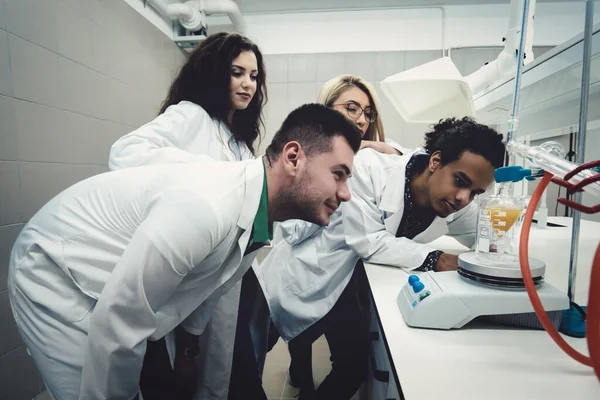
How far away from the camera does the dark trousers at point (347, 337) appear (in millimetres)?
1404

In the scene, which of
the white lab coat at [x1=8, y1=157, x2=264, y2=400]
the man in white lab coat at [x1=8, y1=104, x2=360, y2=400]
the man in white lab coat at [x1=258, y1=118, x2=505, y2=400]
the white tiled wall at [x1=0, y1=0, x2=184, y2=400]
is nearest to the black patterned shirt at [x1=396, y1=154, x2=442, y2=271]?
the man in white lab coat at [x1=258, y1=118, x2=505, y2=400]

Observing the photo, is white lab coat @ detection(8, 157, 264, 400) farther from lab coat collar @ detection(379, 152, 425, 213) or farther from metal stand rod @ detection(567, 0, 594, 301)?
metal stand rod @ detection(567, 0, 594, 301)

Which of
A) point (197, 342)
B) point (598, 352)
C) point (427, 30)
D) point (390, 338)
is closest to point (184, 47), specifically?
point (427, 30)

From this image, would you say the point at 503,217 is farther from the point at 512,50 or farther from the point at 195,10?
the point at 195,10

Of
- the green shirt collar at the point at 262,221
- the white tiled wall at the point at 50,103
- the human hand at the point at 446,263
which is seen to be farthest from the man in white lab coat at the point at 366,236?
the white tiled wall at the point at 50,103

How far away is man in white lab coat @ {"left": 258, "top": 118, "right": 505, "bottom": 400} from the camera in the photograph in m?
1.19

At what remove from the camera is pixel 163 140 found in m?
1.34

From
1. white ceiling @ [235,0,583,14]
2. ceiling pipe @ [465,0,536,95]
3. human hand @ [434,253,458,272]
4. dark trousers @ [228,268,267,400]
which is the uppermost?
white ceiling @ [235,0,583,14]

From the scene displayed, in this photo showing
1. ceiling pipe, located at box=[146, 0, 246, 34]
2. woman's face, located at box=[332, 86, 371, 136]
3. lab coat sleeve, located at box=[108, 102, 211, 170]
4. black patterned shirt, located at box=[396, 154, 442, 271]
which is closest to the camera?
lab coat sleeve, located at box=[108, 102, 211, 170]

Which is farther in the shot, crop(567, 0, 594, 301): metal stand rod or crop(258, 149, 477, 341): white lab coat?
crop(258, 149, 477, 341): white lab coat

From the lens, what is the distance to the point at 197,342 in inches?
47.8

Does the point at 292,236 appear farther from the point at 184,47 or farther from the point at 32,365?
the point at 184,47

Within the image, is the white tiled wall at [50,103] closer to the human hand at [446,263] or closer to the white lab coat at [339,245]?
the white lab coat at [339,245]

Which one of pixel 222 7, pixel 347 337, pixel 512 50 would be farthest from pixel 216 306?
pixel 222 7
